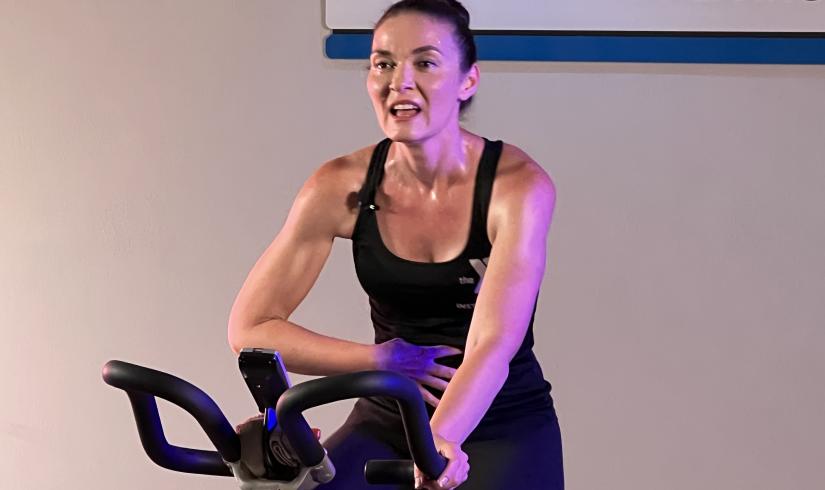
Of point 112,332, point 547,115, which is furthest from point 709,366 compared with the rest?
point 112,332

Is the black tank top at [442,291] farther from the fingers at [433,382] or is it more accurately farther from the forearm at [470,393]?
the forearm at [470,393]

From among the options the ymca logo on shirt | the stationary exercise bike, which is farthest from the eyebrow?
the stationary exercise bike

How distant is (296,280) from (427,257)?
0.25 meters

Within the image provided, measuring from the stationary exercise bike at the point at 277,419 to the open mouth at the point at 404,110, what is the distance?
68 centimetres

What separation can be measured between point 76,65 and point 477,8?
113 cm

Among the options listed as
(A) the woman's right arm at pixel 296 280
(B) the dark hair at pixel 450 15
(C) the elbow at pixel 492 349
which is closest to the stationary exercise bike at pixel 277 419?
(C) the elbow at pixel 492 349

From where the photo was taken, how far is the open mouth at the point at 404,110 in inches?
78.5

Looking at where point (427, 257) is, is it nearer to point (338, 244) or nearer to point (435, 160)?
point (435, 160)

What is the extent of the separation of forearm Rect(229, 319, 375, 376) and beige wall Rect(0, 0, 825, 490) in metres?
1.08

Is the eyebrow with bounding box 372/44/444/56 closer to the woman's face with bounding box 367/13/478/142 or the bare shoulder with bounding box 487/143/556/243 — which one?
the woman's face with bounding box 367/13/478/142

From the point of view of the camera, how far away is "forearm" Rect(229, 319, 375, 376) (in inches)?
80.7

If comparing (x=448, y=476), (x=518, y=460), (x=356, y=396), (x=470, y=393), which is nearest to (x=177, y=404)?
(x=356, y=396)

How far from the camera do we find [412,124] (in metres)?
2.01

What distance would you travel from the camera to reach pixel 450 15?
2062 mm
